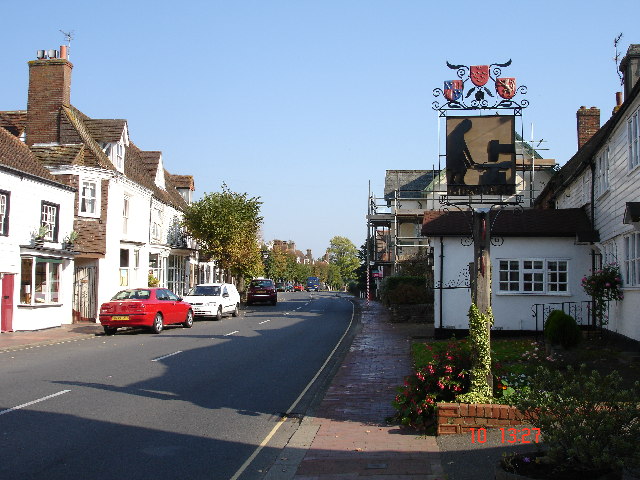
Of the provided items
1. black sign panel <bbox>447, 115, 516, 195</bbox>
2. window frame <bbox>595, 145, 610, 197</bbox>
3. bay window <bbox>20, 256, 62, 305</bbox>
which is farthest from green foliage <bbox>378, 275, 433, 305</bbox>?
bay window <bbox>20, 256, 62, 305</bbox>

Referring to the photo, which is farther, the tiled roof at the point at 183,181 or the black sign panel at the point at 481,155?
the tiled roof at the point at 183,181

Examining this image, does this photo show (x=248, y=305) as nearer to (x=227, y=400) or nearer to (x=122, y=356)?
(x=122, y=356)

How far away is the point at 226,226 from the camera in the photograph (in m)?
40.5

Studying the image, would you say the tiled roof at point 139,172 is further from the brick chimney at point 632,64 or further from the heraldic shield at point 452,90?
the brick chimney at point 632,64

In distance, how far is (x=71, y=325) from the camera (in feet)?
87.0

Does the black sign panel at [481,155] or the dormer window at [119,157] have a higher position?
the dormer window at [119,157]

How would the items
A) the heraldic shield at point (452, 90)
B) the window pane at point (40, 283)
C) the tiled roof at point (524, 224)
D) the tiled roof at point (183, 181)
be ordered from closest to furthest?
1. the heraldic shield at point (452, 90)
2. the tiled roof at point (524, 224)
3. the window pane at point (40, 283)
4. the tiled roof at point (183, 181)

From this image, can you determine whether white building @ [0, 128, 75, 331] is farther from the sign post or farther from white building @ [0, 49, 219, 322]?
the sign post

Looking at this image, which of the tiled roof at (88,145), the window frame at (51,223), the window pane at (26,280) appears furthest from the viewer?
the tiled roof at (88,145)

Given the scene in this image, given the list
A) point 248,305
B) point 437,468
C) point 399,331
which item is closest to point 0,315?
point 399,331

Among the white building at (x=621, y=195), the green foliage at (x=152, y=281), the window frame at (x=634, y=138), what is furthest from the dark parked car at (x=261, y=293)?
the window frame at (x=634, y=138)

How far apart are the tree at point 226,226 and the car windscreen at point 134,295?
16201 millimetres

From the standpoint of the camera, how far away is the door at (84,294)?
28.5 meters

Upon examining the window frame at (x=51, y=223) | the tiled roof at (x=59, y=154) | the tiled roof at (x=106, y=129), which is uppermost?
the tiled roof at (x=106, y=129)
